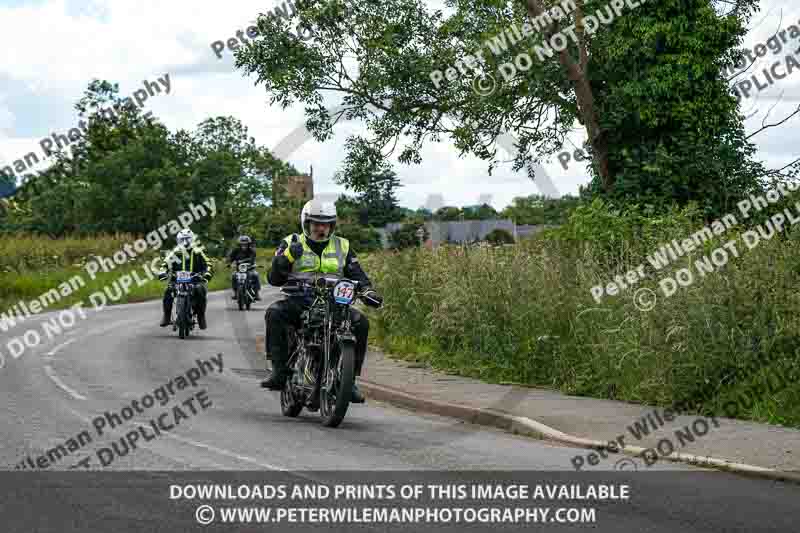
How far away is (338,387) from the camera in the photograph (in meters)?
11.4

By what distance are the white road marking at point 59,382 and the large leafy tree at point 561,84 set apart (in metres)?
9.45

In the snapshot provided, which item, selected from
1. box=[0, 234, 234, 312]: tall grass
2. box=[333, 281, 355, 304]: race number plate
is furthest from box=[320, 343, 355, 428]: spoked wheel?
box=[0, 234, 234, 312]: tall grass

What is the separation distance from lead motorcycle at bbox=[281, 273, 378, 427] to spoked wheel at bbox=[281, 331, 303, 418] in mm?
10

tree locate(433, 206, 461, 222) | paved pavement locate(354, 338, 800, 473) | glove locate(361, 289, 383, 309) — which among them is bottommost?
paved pavement locate(354, 338, 800, 473)

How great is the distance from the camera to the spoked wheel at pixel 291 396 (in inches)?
482

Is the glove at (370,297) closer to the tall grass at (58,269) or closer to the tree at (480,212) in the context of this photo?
the tall grass at (58,269)

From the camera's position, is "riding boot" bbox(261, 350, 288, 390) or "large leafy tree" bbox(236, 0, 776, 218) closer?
"riding boot" bbox(261, 350, 288, 390)

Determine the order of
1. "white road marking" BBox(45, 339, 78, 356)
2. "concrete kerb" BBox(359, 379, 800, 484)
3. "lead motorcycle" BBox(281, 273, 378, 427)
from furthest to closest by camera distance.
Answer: "white road marking" BBox(45, 339, 78, 356) → "lead motorcycle" BBox(281, 273, 378, 427) → "concrete kerb" BBox(359, 379, 800, 484)

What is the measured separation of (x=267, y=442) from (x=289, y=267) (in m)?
2.04

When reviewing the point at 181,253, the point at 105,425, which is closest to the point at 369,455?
the point at 105,425

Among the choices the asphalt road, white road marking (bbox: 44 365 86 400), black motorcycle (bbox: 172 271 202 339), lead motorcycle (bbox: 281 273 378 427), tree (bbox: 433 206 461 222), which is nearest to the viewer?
the asphalt road

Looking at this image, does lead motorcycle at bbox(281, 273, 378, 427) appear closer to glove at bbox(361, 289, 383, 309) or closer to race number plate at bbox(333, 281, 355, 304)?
race number plate at bbox(333, 281, 355, 304)

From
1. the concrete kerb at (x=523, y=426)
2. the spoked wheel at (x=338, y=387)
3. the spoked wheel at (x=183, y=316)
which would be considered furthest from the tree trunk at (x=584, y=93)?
the spoked wheel at (x=338, y=387)

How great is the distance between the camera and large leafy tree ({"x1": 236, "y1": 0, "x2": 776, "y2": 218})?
76.5ft
